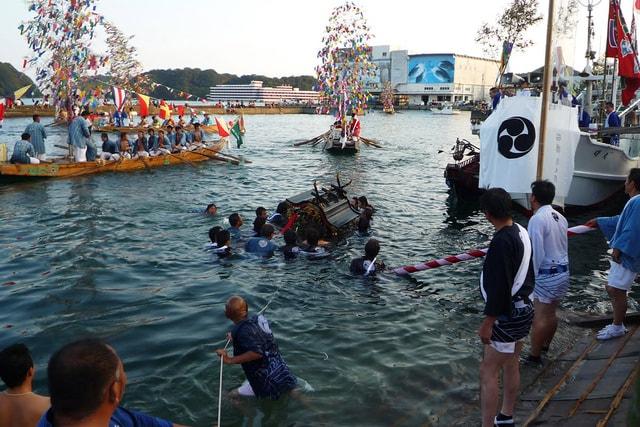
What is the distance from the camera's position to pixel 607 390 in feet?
17.2

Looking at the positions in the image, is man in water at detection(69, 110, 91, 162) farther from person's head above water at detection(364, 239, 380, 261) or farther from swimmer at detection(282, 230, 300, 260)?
person's head above water at detection(364, 239, 380, 261)

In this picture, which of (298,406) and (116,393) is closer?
(116,393)

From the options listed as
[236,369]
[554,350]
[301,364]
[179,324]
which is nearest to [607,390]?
[554,350]

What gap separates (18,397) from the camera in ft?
12.8

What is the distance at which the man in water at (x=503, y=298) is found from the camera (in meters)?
4.55

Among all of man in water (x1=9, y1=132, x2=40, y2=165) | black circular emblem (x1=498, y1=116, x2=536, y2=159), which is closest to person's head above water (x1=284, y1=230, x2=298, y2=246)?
black circular emblem (x1=498, y1=116, x2=536, y2=159)

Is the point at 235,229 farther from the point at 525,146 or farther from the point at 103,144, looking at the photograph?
the point at 103,144

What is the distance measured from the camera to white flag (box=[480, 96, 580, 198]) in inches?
476

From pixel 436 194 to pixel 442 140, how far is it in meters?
30.5

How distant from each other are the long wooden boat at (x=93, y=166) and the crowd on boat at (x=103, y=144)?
29 centimetres

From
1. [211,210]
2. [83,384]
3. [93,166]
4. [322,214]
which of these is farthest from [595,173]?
[93,166]

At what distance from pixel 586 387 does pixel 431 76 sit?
519ft

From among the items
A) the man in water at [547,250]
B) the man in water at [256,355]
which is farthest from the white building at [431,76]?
the man in water at [256,355]

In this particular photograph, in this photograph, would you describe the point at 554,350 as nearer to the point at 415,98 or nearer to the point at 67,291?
the point at 67,291
